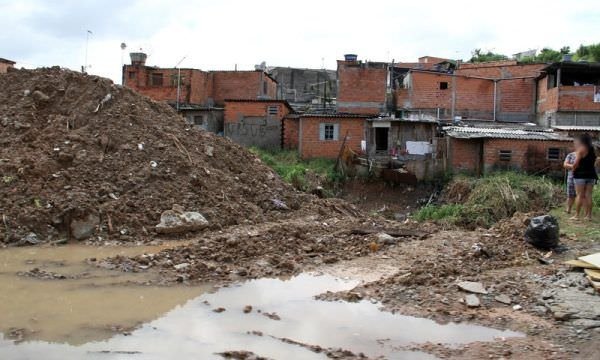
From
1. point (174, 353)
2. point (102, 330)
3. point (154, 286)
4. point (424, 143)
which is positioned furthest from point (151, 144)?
point (424, 143)

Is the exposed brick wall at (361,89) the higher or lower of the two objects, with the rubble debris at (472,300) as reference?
higher

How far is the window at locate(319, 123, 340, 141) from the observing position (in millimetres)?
24125

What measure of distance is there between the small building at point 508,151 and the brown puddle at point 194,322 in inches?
555

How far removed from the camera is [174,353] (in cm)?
552

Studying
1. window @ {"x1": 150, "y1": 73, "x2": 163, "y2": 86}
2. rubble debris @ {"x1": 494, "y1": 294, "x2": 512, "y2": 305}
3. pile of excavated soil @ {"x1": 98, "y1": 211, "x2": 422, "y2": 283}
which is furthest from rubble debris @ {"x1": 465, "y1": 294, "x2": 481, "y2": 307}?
window @ {"x1": 150, "y1": 73, "x2": 163, "y2": 86}

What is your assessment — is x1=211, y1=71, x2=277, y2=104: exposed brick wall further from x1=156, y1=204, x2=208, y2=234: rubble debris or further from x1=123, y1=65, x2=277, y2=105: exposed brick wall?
x1=156, y1=204, x2=208, y2=234: rubble debris

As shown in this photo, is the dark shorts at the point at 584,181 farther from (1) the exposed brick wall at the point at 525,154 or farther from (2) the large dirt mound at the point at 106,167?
(1) the exposed brick wall at the point at 525,154

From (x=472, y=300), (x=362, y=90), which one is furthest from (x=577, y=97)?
(x=472, y=300)

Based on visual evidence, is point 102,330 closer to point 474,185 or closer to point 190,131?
point 190,131

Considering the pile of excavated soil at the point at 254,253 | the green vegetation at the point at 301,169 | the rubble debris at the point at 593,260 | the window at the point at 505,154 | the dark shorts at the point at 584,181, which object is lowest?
the pile of excavated soil at the point at 254,253

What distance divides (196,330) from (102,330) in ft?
3.24

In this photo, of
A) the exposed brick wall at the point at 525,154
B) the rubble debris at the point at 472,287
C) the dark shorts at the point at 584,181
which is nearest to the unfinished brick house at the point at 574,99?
the exposed brick wall at the point at 525,154

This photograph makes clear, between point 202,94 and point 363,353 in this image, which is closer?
point 363,353

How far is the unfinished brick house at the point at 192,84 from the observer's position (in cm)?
3102
